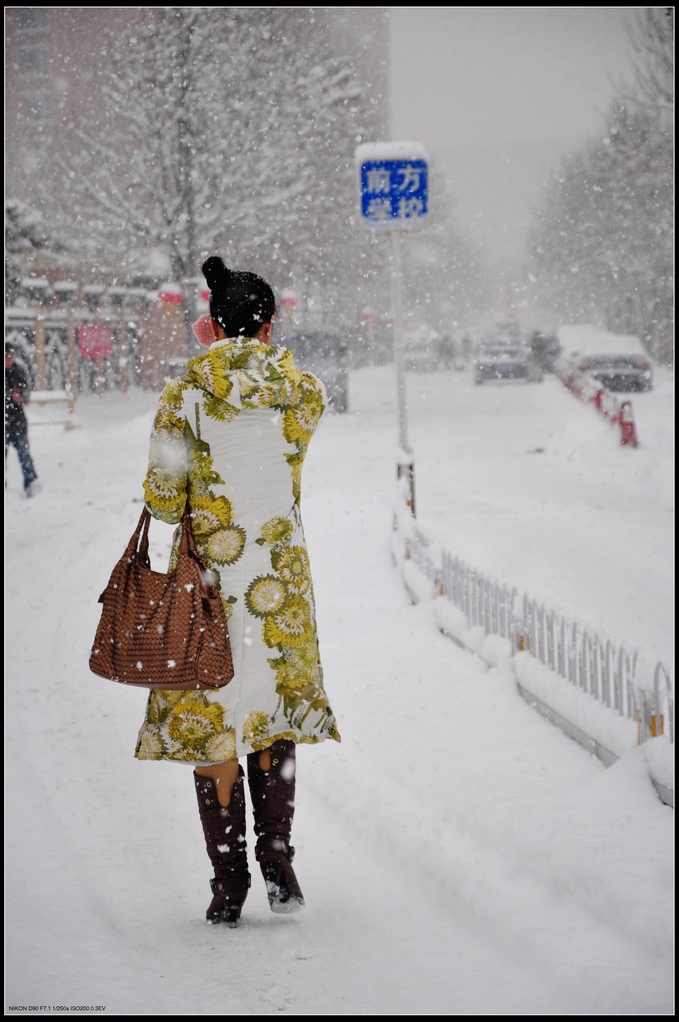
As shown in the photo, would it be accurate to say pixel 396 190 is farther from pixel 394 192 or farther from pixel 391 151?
pixel 391 151

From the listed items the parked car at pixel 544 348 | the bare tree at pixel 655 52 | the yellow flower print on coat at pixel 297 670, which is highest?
the bare tree at pixel 655 52

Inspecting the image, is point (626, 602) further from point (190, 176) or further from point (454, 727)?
point (190, 176)

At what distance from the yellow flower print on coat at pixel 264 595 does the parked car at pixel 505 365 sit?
34201 mm

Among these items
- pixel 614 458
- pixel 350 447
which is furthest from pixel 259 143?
pixel 614 458

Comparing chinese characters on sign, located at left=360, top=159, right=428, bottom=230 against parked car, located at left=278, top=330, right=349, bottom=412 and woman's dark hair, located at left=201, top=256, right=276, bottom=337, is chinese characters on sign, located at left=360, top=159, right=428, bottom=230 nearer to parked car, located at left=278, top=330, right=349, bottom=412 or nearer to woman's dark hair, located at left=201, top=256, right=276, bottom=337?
woman's dark hair, located at left=201, top=256, right=276, bottom=337

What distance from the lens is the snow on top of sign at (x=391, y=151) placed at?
29.4 feet

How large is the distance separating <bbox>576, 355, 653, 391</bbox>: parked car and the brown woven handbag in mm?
26621

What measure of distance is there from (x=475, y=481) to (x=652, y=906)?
1186 cm

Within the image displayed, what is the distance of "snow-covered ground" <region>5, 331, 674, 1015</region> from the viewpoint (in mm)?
2631

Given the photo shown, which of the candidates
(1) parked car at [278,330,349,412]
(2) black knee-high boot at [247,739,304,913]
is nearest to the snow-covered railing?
(1) parked car at [278,330,349,412]

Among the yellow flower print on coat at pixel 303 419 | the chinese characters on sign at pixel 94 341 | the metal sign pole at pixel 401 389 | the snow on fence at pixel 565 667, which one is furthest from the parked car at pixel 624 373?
the yellow flower print on coat at pixel 303 419

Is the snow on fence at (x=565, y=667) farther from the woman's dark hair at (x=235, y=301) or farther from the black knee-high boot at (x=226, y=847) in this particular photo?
the woman's dark hair at (x=235, y=301)

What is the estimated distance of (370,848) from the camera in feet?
11.7

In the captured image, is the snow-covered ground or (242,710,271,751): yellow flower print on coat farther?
(242,710,271,751): yellow flower print on coat
